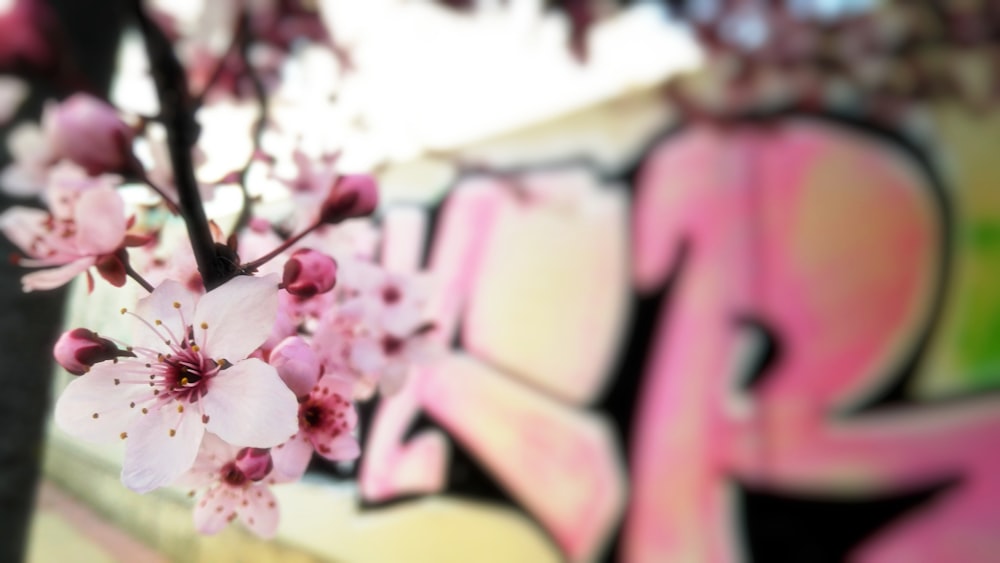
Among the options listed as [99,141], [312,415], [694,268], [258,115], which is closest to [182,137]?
[99,141]

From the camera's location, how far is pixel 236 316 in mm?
245

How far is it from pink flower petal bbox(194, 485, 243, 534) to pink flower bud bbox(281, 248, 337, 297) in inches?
3.8

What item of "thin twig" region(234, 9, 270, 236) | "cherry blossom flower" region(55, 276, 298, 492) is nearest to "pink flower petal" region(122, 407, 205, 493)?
"cherry blossom flower" region(55, 276, 298, 492)

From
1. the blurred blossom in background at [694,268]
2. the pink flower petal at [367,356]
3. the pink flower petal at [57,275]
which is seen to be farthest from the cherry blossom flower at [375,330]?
the blurred blossom in background at [694,268]

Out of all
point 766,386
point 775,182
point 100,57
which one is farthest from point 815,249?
point 100,57

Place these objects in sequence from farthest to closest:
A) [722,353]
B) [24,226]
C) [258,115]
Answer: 1. [722,353]
2. [258,115]
3. [24,226]

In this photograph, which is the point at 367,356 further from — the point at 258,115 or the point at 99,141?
the point at 258,115

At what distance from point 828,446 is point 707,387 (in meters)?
0.21

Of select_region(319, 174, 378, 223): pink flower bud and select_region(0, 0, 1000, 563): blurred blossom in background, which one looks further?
select_region(0, 0, 1000, 563): blurred blossom in background

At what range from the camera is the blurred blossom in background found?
3.43ft

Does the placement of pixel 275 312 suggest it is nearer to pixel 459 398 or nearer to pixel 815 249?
pixel 459 398

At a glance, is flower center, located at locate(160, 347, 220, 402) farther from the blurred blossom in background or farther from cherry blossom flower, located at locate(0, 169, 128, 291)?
the blurred blossom in background

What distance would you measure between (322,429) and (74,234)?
0.48 feet

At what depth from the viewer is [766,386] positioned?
1123mm
